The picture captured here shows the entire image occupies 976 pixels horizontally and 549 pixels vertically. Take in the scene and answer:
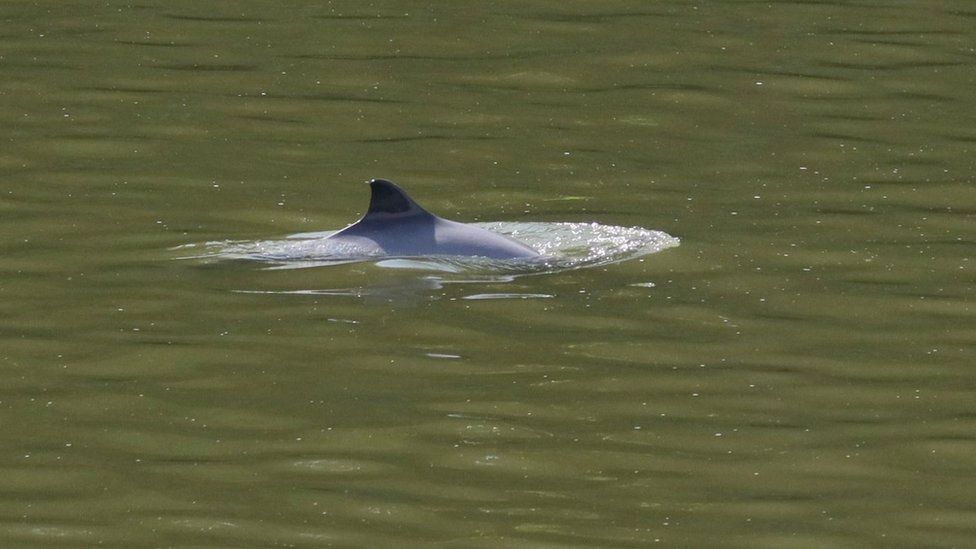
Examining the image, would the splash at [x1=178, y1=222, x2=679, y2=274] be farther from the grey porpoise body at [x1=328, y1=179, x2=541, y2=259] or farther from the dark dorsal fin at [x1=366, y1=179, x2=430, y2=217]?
the dark dorsal fin at [x1=366, y1=179, x2=430, y2=217]

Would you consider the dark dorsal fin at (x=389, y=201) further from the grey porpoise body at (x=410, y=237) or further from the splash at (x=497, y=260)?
the splash at (x=497, y=260)

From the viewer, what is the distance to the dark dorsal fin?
11859 millimetres

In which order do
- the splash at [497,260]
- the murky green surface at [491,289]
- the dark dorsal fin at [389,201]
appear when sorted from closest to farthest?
the murky green surface at [491,289] < the dark dorsal fin at [389,201] < the splash at [497,260]

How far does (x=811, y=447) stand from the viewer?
29.1ft

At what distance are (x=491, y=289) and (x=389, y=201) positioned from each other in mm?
900

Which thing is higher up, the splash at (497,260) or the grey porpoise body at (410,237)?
the grey porpoise body at (410,237)

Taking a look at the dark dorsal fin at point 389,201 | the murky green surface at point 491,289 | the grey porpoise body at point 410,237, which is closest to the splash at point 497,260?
the grey porpoise body at point 410,237

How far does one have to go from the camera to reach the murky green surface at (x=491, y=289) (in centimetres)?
824

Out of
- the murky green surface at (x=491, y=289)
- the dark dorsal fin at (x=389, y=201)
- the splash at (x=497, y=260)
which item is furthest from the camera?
the splash at (x=497, y=260)

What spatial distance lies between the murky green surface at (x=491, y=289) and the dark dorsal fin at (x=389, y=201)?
14.7 inches

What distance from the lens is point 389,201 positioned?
473 inches

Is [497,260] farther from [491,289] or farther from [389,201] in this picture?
[389,201]

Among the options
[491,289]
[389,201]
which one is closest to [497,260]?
[491,289]

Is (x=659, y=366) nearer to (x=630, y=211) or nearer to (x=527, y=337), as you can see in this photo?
(x=527, y=337)
